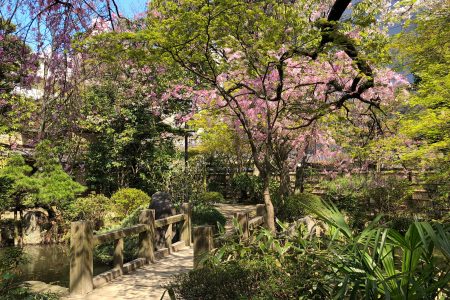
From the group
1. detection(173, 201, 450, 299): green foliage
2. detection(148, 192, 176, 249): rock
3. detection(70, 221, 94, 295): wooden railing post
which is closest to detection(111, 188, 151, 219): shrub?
detection(148, 192, 176, 249): rock

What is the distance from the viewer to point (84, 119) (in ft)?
44.9

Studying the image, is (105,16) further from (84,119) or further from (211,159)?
(211,159)

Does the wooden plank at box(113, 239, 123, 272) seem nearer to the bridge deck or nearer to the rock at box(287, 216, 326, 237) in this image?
the bridge deck

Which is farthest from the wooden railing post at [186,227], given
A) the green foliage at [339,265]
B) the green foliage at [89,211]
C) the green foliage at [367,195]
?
the green foliage at [367,195]

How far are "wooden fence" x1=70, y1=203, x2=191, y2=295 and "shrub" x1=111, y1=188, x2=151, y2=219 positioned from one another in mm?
3028

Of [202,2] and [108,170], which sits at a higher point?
[202,2]

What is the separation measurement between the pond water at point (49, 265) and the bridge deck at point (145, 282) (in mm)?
1481

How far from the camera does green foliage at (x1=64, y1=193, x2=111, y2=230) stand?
10.2m

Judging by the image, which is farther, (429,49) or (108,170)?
(108,170)

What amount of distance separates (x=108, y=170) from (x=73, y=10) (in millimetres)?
10173

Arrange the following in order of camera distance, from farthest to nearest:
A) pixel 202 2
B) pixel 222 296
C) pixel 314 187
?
pixel 314 187 < pixel 202 2 < pixel 222 296

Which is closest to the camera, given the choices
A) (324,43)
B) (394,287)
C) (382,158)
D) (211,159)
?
(394,287)

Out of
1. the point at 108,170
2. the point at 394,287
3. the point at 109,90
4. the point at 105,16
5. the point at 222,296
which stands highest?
the point at 109,90

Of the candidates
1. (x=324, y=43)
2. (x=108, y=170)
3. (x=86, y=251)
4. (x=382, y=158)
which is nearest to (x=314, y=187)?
(x=382, y=158)
